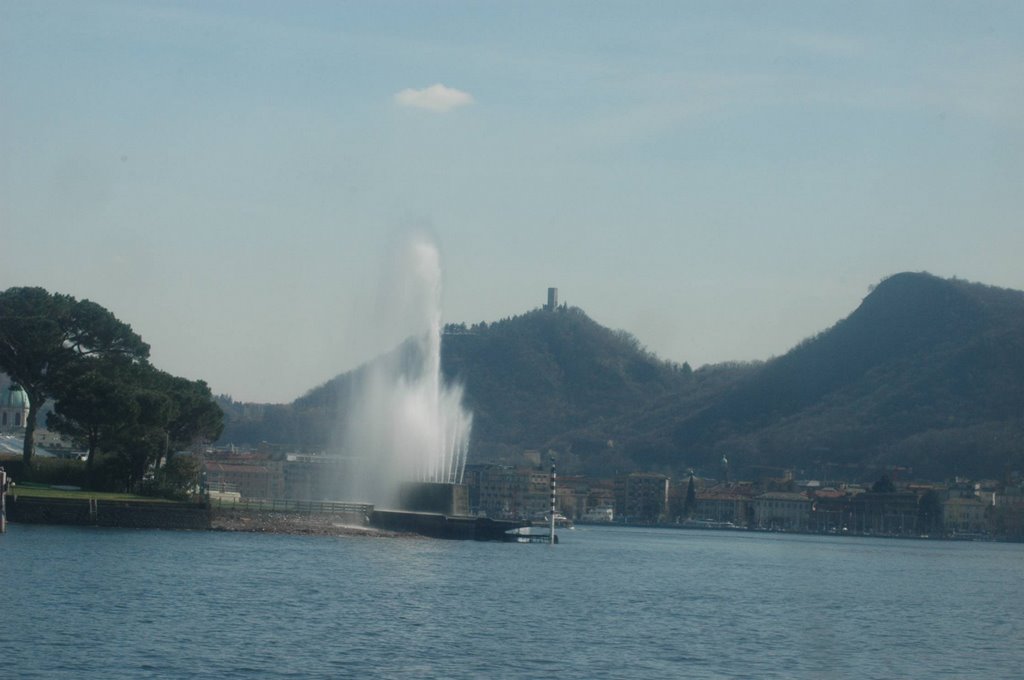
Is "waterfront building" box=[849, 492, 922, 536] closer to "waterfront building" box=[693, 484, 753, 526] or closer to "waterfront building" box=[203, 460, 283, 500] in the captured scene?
"waterfront building" box=[693, 484, 753, 526]

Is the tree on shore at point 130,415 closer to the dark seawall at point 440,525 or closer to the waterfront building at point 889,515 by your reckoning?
the dark seawall at point 440,525

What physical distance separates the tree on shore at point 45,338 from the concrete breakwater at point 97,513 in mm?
8638

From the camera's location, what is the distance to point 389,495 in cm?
8450

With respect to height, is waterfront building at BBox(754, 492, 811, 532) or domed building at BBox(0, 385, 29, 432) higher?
domed building at BBox(0, 385, 29, 432)

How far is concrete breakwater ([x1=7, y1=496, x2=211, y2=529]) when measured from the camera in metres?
62.6

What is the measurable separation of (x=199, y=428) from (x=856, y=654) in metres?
47.7

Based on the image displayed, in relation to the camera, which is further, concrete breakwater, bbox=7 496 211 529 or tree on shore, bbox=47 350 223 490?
tree on shore, bbox=47 350 223 490

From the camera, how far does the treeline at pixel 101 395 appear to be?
224 feet

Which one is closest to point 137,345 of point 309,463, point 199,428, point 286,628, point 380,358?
point 199,428

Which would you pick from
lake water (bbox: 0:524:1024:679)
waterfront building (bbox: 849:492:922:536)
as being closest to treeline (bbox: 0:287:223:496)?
lake water (bbox: 0:524:1024:679)

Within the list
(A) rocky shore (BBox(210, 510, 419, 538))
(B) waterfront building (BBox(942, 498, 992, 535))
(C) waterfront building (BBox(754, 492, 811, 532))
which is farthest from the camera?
(C) waterfront building (BBox(754, 492, 811, 532))

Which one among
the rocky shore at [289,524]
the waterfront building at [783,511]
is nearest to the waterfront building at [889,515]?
the waterfront building at [783,511]

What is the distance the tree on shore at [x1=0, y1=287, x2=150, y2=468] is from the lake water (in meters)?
14.4

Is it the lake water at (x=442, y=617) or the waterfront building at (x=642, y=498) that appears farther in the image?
the waterfront building at (x=642, y=498)
